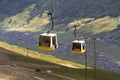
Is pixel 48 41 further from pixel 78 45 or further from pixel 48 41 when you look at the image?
pixel 78 45

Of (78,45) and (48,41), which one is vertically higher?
(48,41)

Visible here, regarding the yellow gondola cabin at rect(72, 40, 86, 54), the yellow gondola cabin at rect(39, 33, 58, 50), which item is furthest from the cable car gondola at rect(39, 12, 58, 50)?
the yellow gondola cabin at rect(72, 40, 86, 54)

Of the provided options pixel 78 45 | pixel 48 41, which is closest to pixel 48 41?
pixel 48 41

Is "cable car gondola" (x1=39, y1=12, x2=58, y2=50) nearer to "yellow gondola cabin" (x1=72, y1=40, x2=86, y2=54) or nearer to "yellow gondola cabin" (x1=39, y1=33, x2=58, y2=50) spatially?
"yellow gondola cabin" (x1=39, y1=33, x2=58, y2=50)

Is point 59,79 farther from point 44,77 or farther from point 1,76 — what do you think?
point 1,76

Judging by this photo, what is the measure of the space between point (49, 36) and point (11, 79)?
2763cm

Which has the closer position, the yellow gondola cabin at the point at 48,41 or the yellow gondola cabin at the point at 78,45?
the yellow gondola cabin at the point at 48,41

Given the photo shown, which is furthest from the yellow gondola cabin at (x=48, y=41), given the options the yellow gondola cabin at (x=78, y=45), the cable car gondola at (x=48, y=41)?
the yellow gondola cabin at (x=78, y=45)

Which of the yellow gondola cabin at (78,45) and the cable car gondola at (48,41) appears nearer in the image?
the cable car gondola at (48,41)

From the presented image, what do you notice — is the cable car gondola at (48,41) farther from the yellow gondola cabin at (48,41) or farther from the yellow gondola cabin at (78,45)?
the yellow gondola cabin at (78,45)

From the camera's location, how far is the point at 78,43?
39.8 metres

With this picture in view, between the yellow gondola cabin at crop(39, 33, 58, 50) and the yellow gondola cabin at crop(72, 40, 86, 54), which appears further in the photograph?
the yellow gondola cabin at crop(72, 40, 86, 54)

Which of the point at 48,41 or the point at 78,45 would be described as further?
the point at 78,45

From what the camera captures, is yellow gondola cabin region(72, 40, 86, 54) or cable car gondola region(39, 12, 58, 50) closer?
cable car gondola region(39, 12, 58, 50)
